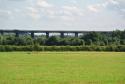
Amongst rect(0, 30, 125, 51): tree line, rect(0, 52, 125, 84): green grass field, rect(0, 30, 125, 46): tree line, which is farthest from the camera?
rect(0, 30, 125, 46): tree line

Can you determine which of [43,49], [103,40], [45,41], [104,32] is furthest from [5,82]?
[104,32]

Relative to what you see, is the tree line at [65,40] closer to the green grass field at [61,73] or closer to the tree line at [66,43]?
the tree line at [66,43]

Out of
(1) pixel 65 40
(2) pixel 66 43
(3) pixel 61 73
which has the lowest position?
(3) pixel 61 73

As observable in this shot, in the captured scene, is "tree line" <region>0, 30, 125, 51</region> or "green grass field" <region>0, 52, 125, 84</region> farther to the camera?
"tree line" <region>0, 30, 125, 51</region>

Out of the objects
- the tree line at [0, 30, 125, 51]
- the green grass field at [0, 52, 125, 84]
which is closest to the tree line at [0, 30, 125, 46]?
the tree line at [0, 30, 125, 51]

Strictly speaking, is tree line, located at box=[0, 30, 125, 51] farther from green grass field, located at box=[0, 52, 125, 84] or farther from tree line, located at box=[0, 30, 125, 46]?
green grass field, located at box=[0, 52, 125, 84]

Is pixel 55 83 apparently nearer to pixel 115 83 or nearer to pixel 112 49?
pixel 115 83

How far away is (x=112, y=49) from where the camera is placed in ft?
362

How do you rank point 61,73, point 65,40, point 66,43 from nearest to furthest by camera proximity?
1. point 61,73
2. point 66,43
3. point 65,40

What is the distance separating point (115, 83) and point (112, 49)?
82953mm

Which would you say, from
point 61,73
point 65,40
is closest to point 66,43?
point 65,40

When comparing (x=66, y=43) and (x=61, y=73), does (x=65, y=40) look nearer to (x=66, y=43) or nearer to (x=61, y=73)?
(x=66, y=43)

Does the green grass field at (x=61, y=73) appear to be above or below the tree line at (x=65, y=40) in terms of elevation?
below

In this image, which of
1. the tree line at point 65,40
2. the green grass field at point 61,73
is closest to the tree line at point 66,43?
the tree line at point 65,40
